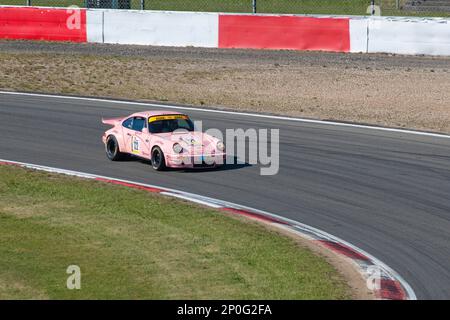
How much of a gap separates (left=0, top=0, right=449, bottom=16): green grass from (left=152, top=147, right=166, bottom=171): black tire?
55.0 ft

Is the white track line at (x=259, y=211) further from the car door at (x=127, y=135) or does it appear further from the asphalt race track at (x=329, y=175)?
the car door at (x=127, y=135)

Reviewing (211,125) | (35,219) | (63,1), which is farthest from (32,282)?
(63,1)

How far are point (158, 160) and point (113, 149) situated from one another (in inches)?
56.0

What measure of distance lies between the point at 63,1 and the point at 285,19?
9.96 meters

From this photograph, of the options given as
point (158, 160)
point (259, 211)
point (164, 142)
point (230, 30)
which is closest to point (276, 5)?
point (230, 30)

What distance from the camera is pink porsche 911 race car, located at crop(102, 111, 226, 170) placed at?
58.6 ft

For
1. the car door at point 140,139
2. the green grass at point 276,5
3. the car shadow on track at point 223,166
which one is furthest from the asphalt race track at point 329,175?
the green grass at point 276,5

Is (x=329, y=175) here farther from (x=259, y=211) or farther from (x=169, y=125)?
(x=169, y=125)

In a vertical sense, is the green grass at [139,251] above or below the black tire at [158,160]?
below

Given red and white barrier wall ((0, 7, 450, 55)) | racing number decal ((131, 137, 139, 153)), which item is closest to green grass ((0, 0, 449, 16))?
red and white barrier wall ((0, 7, 450, 55))

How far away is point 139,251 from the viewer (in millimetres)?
13352

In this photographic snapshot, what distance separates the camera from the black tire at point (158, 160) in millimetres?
18047

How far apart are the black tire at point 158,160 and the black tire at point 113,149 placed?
108cm

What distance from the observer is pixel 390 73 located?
93.4 feet
